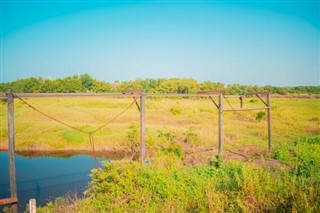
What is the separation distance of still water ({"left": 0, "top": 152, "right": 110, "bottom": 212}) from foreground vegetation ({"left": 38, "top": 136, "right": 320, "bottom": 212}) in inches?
172

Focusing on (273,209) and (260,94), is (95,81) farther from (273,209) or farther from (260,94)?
(273,209)

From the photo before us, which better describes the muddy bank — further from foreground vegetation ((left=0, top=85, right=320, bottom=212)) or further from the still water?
foreground vegetation ((left=0, top=85, right=320, bottom=212))

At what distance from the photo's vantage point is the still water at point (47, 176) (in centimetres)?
1068

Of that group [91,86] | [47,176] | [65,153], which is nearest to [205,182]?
[47,176]

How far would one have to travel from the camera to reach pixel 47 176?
43.2 ft

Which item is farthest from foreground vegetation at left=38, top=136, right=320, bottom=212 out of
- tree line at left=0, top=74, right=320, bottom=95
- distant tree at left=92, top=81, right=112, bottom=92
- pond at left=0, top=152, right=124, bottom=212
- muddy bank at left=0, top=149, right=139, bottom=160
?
distant tree at left=92, top=81, right=112, bottom=92

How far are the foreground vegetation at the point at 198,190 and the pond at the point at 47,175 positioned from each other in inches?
131

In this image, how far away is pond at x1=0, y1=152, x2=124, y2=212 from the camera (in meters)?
10.7

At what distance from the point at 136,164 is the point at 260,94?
777 cm

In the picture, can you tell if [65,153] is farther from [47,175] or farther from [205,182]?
[205,182]

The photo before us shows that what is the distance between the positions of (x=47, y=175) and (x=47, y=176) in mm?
147

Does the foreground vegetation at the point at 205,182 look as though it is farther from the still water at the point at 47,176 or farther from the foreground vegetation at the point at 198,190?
the still water at the point at 47,176

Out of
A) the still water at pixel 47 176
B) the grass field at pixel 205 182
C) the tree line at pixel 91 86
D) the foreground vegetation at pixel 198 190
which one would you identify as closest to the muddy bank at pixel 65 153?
the still water at pixel 47 176

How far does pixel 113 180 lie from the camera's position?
6.48 metres
